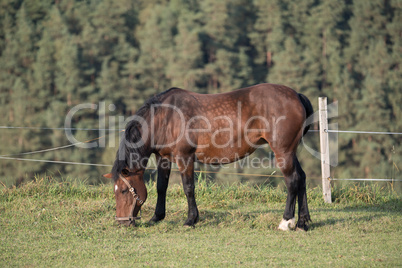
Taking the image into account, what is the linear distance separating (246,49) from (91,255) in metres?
36.6

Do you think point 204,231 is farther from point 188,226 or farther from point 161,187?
point 161,187

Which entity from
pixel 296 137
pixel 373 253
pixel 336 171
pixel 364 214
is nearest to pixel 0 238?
pixel 296 137

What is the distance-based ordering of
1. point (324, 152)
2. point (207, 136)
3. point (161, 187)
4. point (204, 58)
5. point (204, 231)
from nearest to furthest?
point (204, 231) < point (207, 136) < point (161, 187) < point (324, 152) < point (204, 58)

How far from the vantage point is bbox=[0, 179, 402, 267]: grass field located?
3.95 metres

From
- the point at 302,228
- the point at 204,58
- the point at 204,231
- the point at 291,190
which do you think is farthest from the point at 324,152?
the point at 204,58

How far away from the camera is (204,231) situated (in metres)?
4.96

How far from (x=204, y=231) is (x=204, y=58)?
3501 cm

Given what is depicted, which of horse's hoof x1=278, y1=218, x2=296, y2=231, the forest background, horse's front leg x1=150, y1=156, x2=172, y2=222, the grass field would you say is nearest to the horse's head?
the grass field

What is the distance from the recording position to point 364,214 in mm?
5754

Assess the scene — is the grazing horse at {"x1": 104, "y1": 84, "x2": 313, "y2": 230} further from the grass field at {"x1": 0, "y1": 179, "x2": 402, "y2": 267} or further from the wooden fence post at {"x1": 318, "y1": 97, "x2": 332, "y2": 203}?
the wooden fence post at {"x1": 318, "y1": 97, "x2": 332, "y2": 203}

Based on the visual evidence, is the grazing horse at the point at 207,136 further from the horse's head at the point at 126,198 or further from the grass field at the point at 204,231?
the grass field at the point at 204,231

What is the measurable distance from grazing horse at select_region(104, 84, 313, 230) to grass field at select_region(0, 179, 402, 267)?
353 millimetres

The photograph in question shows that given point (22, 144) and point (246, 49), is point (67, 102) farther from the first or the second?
point (246, 49)

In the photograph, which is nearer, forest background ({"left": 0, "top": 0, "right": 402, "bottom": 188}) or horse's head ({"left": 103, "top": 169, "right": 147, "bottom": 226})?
horse's head ({"left": 103, "top": 169, "right": 147, "bottom": 226})
